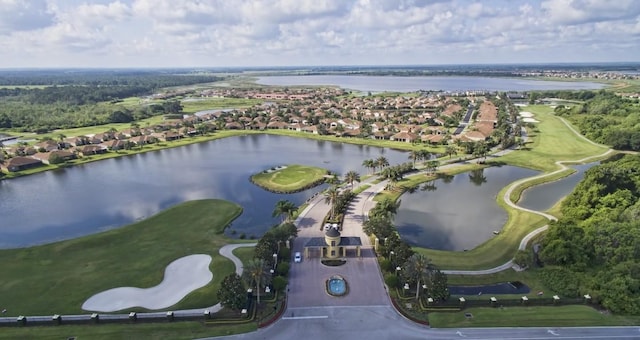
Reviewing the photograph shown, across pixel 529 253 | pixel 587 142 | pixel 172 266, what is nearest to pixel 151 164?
pixel 172 266

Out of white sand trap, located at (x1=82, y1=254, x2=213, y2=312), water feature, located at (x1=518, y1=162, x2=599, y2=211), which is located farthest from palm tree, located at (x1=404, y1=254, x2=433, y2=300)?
water feature, located at (x1=518, y1=162, x2=599, y2=211)

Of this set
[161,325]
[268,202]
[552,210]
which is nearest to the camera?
[161,325]

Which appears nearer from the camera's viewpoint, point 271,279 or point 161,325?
point 161,325

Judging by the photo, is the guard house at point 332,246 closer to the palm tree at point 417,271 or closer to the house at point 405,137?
the palm tree at point 417,271

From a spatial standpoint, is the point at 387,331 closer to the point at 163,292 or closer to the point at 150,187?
the point at 163,292

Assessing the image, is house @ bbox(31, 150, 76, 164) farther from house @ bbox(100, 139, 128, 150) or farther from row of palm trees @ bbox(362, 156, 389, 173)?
row of palm trees @ bbox(362, 156, 389, 173)

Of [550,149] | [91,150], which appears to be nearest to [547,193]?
[550,149]

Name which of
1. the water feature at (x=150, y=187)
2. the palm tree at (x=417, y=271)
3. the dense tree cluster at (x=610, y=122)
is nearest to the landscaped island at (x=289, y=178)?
the water feature at (x=150, y=187)

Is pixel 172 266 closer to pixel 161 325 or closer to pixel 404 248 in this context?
pixel 161 325
